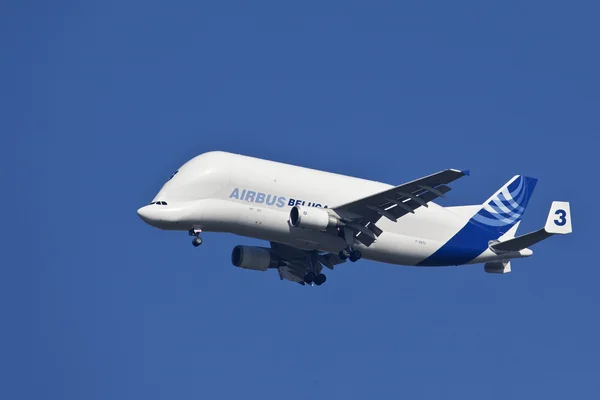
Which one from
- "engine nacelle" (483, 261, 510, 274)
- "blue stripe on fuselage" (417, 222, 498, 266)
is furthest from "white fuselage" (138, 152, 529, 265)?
"engine nacelle" (483, 261, 510, 274)

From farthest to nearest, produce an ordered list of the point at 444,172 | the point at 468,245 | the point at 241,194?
the point at 468,245
the point at 241,194
the point at 444,172

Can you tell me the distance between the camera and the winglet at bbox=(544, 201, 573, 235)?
6369cm

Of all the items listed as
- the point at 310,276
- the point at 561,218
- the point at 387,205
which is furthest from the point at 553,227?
the point at 310,276

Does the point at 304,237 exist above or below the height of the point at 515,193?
below

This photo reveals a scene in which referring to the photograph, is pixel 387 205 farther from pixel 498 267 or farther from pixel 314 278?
pixel 498 267

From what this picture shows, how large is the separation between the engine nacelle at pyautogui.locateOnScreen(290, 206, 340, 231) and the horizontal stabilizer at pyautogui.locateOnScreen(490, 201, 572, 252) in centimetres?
1059

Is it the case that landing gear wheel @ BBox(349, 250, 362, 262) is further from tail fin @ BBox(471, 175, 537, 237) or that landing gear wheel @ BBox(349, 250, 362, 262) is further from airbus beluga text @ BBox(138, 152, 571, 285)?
tail fin @ BBox(471, 175, 537, 237)

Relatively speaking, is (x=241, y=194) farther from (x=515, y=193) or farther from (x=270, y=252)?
(x=515, y=193)

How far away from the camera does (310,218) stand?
2405 inches

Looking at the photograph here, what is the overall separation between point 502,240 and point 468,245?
2421 mm

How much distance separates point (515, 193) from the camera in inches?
2753

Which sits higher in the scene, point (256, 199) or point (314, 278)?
point (256, 199)

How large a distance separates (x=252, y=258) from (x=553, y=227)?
613 inches

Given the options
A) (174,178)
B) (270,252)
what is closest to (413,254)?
(270,252)
